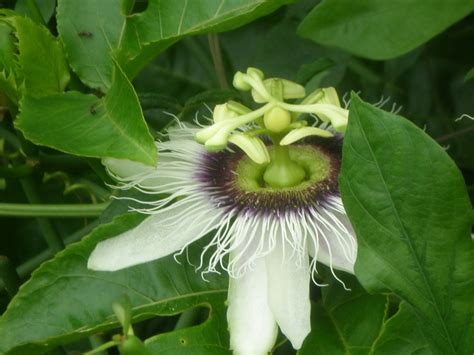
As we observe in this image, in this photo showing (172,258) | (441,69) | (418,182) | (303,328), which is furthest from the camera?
(441,69)

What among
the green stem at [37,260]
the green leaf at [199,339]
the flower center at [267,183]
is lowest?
the green stem at [37,260]

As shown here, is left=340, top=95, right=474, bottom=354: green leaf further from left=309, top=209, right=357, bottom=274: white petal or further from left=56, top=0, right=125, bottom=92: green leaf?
left=56, top=0, right=125, bottom=92: green leaf

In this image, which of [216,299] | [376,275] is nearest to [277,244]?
[216,299]

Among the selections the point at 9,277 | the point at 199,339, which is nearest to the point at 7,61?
the point at 9,277

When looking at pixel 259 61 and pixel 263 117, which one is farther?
pixel 259 61

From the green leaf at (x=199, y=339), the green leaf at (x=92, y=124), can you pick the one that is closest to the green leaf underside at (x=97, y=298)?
the green leaf at (x=199, y=339)

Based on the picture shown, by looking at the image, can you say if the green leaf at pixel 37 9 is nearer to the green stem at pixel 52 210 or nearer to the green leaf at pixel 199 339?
the green stem at pixel 52 210

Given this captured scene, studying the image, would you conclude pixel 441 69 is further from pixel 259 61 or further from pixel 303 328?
pixel 303 328
